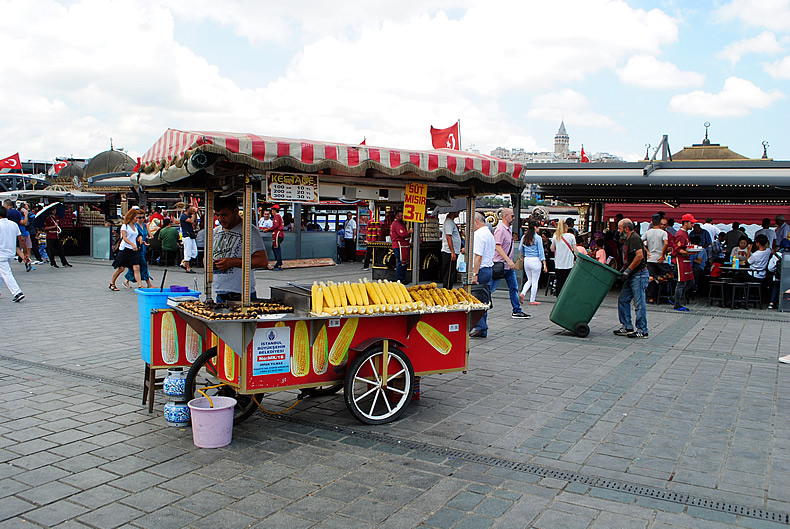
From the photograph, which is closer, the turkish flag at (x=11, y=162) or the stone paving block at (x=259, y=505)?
the stone paving block at (x=259, y=505)

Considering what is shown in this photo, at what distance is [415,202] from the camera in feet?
19.9

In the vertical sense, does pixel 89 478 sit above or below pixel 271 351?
below

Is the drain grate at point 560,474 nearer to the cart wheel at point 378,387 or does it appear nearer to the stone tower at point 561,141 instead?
the cart wheel at point 378,387

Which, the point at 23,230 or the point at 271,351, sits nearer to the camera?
the point at 271,351

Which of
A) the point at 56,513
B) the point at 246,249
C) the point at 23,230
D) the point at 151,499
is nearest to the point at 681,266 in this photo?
the point at 246,249

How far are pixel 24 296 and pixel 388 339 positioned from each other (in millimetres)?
10277

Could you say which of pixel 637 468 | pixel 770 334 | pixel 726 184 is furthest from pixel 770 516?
pixel 726 184

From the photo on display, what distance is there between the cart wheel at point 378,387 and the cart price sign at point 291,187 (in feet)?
4.59

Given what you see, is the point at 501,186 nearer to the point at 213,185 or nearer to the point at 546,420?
the point at 546,420

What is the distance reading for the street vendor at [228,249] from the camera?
5684mm

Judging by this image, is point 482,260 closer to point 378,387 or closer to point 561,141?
point 378,387

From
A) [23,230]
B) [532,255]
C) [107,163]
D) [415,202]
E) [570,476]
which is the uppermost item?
[107,163]

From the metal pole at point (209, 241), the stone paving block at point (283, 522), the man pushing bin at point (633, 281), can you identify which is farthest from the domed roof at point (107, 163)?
the stone paving block at point (283, 522)

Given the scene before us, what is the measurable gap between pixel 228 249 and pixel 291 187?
1132mm
